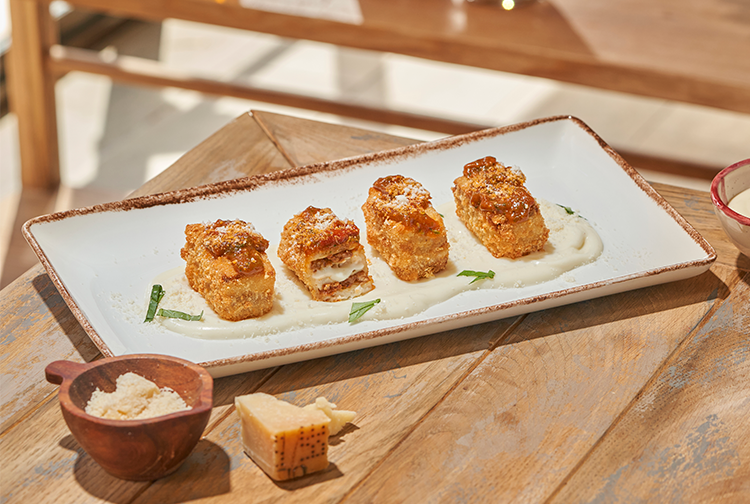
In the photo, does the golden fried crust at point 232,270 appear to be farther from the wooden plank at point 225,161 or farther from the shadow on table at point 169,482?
the wooden plank at point 225,161

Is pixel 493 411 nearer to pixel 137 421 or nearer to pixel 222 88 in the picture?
pixel 137 421

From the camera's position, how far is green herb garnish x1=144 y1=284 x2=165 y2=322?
1539 mm

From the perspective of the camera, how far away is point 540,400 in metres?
1.41

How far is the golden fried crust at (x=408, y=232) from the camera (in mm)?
1662

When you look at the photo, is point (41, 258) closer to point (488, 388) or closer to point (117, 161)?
point (488, 388)

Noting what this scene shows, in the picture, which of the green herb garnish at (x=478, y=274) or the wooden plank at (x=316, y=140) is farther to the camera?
the wooden plank at (x=316, y=140)

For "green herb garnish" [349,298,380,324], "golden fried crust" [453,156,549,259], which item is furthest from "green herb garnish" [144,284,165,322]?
"golden fried crust" [453,156,549,259]

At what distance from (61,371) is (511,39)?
2247 mm

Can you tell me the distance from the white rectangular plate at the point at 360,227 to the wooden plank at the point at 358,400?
0.04 m

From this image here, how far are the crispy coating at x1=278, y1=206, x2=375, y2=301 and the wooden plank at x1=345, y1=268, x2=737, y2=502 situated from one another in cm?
32

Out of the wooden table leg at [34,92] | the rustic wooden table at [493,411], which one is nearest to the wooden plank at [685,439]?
the rustic wooden table at [493,411]

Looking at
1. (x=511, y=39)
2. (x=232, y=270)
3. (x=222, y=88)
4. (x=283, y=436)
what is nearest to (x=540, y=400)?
(x=283, y=436)

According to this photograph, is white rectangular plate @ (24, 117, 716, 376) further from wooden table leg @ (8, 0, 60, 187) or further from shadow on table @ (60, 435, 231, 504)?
wooden table leg @ (8, 0, 60, 187)

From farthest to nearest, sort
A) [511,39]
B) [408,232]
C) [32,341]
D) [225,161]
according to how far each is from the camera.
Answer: [511,39]
[225,161]
[408,232]
[32,341]
